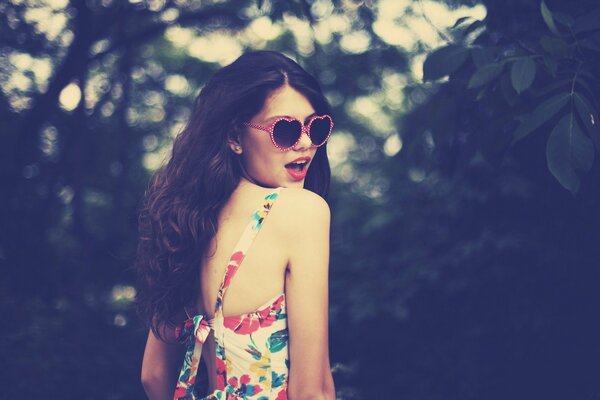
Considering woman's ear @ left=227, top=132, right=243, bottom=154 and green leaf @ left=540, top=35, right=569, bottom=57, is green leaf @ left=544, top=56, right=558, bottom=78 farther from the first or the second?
woman's ear @ left=227, top=132, right=243, bottom=154

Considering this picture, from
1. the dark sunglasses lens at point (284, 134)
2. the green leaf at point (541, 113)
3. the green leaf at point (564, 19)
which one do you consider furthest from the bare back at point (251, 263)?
the green leaf at point (564, 19)

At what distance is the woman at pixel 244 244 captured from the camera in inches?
67.5

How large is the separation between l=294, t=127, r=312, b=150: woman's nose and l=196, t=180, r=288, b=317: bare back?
0.18 meters

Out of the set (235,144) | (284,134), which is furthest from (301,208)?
(235,144)

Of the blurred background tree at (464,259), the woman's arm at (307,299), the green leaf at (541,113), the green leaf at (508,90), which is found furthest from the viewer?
the blurred background tree at (464,259)

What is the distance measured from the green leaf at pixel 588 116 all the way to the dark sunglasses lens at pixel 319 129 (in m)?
0.74

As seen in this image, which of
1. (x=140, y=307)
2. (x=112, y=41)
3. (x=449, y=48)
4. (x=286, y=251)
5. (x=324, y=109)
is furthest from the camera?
(x=112, y=41)

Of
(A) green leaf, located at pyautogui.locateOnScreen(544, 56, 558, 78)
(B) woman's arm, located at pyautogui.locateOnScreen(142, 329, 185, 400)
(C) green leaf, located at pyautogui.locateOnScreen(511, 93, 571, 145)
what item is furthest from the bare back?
(A) green leaf, located at pyautogui.locateOnScreen(544, 56, 558, 78)

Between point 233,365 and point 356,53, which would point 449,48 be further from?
point 356,53

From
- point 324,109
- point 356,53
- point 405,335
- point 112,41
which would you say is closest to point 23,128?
point 112,41

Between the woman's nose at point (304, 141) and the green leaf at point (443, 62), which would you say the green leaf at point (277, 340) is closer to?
the woman's nose at point (304, 141)

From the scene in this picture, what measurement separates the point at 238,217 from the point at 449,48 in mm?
1022

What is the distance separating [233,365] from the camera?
70.1 inches

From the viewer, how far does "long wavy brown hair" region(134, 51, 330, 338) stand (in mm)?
1901
